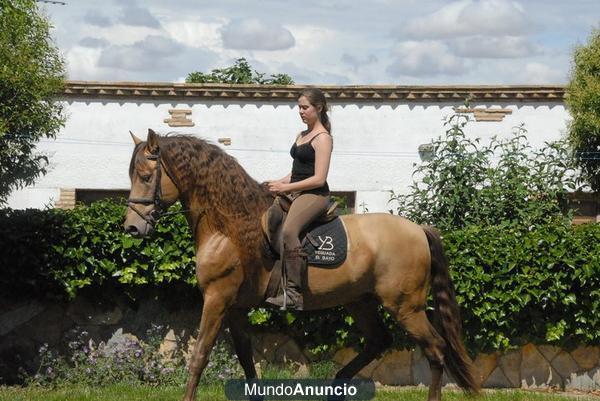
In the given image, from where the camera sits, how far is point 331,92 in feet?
66.4

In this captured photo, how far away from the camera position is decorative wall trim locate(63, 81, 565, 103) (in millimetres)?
20062

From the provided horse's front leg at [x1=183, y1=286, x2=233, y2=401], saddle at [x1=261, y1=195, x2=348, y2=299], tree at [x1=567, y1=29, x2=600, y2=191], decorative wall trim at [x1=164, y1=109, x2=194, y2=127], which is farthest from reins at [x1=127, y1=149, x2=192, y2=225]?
decorative wall trim at [x1=164, y1=109, x2=194, y2=127]

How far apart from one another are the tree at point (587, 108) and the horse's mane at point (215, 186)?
36.0ft

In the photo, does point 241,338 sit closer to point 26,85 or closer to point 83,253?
point 83,253

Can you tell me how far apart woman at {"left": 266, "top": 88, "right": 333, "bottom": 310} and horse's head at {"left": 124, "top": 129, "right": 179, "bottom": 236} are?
2.87 feet

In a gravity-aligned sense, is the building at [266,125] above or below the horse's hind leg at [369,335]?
above

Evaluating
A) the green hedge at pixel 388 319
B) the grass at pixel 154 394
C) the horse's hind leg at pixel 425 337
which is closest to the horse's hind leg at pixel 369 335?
the horse's hind leg at pixel 425 337

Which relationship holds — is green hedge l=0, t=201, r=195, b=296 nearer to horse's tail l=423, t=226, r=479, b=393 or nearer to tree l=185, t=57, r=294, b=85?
horse's tail l=423, t=226, r=479, b=393

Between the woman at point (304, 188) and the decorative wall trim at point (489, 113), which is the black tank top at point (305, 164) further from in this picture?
the decorative wall trim at point (489, 113)

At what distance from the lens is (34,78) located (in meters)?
16.8

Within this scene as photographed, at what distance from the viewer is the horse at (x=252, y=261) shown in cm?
766

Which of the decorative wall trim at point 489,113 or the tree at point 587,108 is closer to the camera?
the tree at point 587,108

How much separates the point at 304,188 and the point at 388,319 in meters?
2.94

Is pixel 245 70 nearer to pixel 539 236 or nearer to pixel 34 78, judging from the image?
pixel 34 78
